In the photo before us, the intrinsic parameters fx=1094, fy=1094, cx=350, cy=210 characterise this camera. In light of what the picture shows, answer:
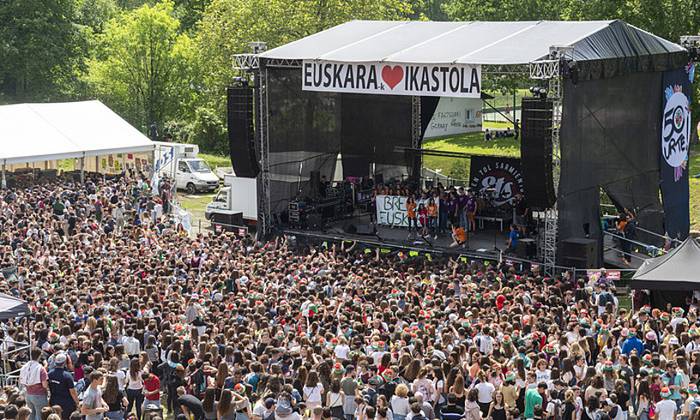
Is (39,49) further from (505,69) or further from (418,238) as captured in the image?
(505,69)

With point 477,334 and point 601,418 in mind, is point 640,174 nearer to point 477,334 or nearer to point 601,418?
point 477,334

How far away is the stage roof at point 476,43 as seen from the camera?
2405cm

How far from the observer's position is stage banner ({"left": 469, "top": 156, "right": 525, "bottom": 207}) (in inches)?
1152

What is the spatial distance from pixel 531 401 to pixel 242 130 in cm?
1655

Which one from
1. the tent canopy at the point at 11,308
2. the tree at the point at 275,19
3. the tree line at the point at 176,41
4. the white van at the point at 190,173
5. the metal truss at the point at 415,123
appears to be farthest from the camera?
the tree line at the point at 176,41

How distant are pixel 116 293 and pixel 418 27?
13.3m

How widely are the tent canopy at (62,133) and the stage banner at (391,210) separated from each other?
33.9ft

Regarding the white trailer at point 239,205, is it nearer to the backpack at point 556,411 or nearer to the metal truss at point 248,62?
the metal truss at point 248,62

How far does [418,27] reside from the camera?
1131 inches

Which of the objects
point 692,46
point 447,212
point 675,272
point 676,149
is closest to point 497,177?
point 447,212

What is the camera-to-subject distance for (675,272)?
1920 cm

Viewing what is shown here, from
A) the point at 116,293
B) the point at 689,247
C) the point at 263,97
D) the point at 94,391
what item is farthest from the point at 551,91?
the point at 94,391

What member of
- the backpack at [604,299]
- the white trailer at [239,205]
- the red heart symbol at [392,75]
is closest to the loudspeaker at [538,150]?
the red heart symbol at [392,75]

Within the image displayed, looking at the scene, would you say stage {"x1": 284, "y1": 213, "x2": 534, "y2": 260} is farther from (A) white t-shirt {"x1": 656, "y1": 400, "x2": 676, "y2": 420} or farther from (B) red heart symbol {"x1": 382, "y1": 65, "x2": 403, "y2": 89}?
(A) white t-shirt {"x1": 656, "y1": 400, "x2": 676, "y2": 420}
